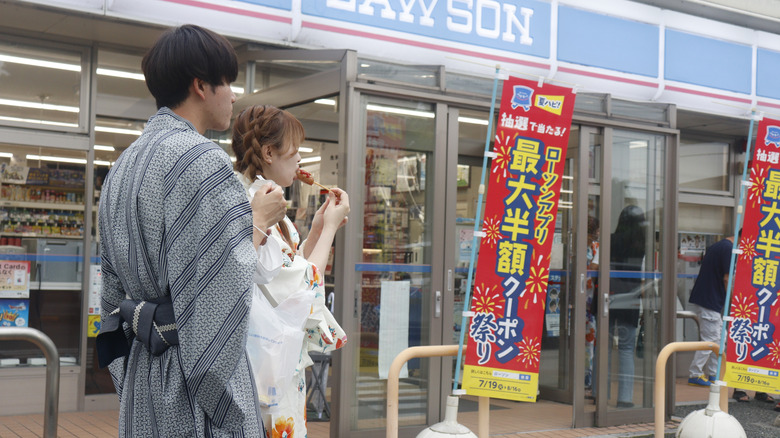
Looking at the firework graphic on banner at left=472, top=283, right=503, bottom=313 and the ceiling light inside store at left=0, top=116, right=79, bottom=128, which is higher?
the ceiling light inside store at left=0, top=116, right=79, bottom=128

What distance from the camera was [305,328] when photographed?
2432mm

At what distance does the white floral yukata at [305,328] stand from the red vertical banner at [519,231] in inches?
78.3

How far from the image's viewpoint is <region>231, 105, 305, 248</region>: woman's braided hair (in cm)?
236

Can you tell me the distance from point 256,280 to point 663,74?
6774 mm

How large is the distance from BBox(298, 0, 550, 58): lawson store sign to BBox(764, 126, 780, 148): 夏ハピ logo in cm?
208

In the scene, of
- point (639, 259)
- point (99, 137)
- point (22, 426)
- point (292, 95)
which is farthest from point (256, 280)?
point (639, 259)

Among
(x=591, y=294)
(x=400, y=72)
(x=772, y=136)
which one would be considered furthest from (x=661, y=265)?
(x=400, y=72)

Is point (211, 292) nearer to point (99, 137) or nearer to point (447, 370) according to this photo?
point (447, 370)

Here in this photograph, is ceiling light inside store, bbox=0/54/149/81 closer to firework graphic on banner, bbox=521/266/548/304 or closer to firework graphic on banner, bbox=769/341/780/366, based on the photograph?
firework graphic on banner, bbox=521/266/548/304

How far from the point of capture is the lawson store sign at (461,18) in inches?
240

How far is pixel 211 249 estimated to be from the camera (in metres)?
1.48

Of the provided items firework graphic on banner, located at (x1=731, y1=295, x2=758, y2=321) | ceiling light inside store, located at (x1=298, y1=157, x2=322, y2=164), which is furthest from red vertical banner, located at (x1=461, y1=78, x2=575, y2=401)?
ceiling light inside store, located at (x1=298, y1=157, x2=322, y2=164)

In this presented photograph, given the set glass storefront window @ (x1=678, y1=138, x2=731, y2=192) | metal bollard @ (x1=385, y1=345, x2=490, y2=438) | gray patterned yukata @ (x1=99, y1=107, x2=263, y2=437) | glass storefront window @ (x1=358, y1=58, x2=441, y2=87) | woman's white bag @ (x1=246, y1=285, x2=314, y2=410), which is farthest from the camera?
glass storefront window @ (x1=678, y1=138, x2=731, y2=192)

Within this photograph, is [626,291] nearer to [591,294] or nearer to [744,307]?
[591,294]
